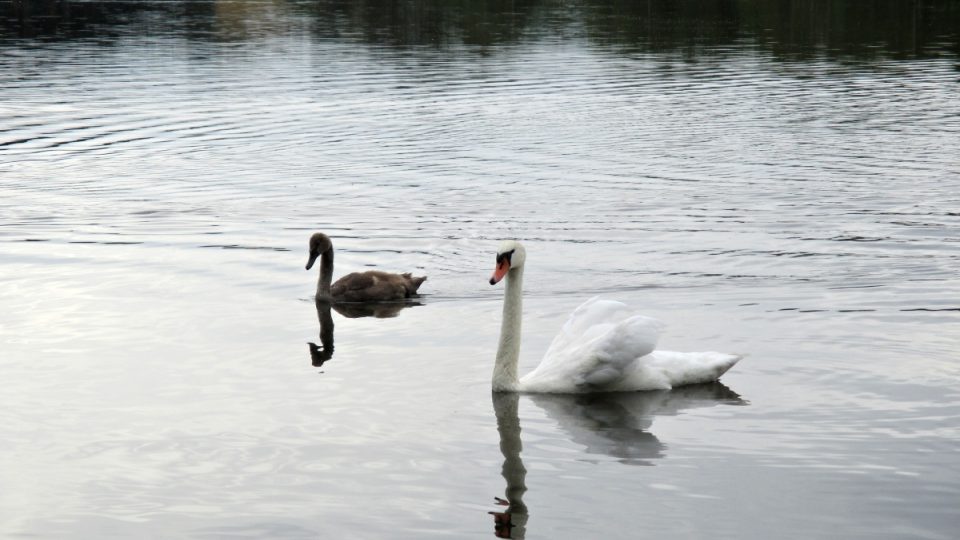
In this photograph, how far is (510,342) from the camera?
42.5ft

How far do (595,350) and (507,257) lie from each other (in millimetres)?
1167

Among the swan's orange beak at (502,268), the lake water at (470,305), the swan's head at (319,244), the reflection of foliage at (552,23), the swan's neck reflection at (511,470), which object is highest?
the reflection of foliage at (552,23)

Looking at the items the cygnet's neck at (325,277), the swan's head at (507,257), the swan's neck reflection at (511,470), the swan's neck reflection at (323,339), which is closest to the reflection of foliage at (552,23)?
the cygnet's neck at (325,277)

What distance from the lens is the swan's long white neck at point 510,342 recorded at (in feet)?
42.4

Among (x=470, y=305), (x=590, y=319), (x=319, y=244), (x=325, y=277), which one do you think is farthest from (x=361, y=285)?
(x=590, y=319)

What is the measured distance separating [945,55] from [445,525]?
4341 centimetres

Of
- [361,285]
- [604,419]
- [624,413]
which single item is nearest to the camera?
[604,419]

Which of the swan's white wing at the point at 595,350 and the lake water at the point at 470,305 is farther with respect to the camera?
the swan's white wing at the point at 595,350

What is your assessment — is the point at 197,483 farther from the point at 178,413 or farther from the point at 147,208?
the point at 147,208

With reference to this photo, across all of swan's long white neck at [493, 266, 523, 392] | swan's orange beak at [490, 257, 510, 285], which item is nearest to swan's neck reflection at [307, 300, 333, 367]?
swan's long white neck at [493, 266, 523, 392]

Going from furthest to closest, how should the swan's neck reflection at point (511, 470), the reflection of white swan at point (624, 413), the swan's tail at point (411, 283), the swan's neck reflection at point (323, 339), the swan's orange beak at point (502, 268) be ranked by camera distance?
1. the swan's tail at point (411, 283)
2. the swan's neck reflection at point (323, 339)
3. the swan's orange beak at point (502, 268)
4. the reflection of white swan at point (624, 413)
5. the swan's neck reflection at point (511, 470)

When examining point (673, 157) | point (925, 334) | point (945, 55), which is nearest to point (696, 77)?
point (945, 55)

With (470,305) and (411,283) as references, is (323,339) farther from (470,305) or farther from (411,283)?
(470,305)

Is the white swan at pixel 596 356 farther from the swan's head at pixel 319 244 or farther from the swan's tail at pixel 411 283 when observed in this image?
the swan's head at pixel 319 244
